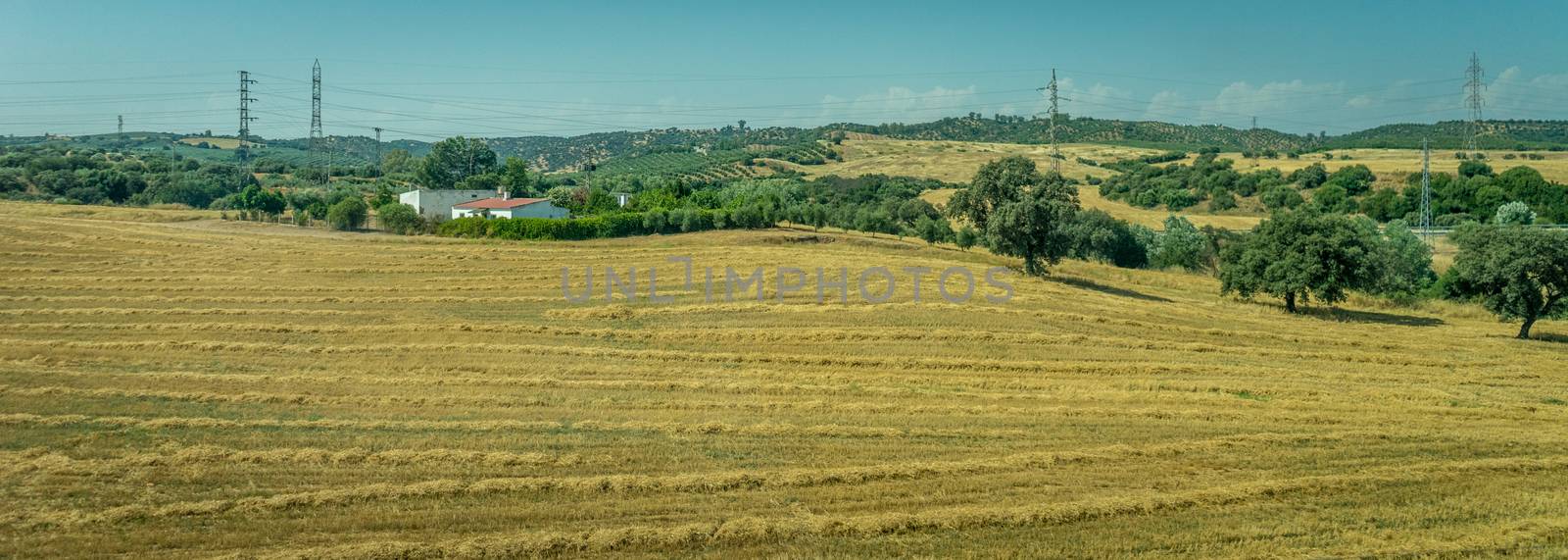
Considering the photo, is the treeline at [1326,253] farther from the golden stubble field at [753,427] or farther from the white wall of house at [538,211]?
the white wall of house at [538,211]

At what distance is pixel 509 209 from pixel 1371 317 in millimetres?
60476

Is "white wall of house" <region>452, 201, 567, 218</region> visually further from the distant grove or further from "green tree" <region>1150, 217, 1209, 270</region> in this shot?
"green tree" <region>1150, 217, 1209, 270</region>

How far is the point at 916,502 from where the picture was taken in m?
17.4

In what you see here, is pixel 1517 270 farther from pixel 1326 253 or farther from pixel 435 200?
pixel 435 200

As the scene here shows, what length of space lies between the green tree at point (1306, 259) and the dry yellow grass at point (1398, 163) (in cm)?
7885

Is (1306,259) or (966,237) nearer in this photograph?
(1306,259)

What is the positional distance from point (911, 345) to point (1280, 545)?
18.1m

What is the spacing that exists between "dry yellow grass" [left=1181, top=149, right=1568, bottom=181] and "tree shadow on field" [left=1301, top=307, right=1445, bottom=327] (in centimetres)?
7629

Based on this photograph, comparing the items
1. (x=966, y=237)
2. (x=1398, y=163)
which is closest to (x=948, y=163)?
(x=1398, y=163)

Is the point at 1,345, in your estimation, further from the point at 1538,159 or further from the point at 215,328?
the point at 1538,159

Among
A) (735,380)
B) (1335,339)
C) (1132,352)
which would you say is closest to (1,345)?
(735,380)

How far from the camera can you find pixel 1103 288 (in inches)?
2026

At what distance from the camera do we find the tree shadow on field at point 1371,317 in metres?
44.0

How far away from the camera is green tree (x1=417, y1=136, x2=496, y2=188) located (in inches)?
4941
